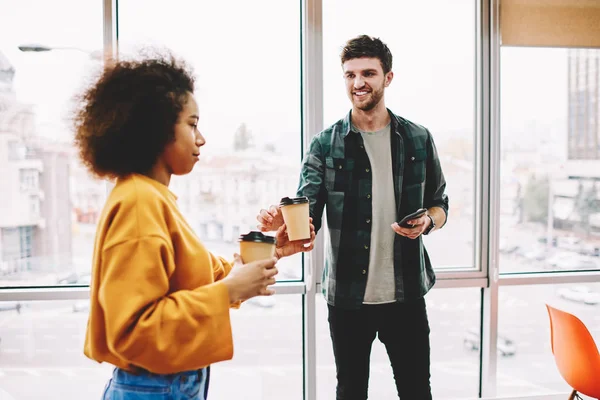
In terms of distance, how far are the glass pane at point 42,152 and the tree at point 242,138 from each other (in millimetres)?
718

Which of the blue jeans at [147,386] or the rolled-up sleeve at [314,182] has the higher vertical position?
the rolled-up sleeve at [314,182]

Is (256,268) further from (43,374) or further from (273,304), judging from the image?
(43,374)

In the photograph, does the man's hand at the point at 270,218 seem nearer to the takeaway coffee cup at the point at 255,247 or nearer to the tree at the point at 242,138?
the takeaway coffee cup at the point at 255,247

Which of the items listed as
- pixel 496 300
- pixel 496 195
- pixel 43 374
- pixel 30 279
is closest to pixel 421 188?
pixel 496 195

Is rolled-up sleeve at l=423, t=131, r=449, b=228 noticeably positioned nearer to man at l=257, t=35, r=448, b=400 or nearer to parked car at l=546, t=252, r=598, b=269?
man at l=257, t=35, r=448, b=400

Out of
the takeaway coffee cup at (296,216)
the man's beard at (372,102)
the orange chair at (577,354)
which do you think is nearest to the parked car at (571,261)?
the orange chair at (577,354)

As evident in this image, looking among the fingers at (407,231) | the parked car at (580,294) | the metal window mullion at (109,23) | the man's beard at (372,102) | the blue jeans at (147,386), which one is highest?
the metal window mullion at (109,23)

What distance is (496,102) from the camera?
2.61m

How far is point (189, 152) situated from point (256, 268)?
29cm

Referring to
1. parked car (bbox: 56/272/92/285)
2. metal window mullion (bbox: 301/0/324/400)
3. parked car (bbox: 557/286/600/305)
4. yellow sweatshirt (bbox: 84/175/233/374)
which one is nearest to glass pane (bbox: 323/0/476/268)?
metal window mullion (bbox: 301/0/324/400)

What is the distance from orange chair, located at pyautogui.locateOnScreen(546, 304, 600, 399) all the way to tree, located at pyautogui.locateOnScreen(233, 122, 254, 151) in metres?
1.64

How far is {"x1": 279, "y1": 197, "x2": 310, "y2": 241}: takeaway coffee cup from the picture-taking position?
146 cm

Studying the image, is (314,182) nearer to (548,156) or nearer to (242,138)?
(242,138)

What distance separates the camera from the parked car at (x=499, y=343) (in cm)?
274
